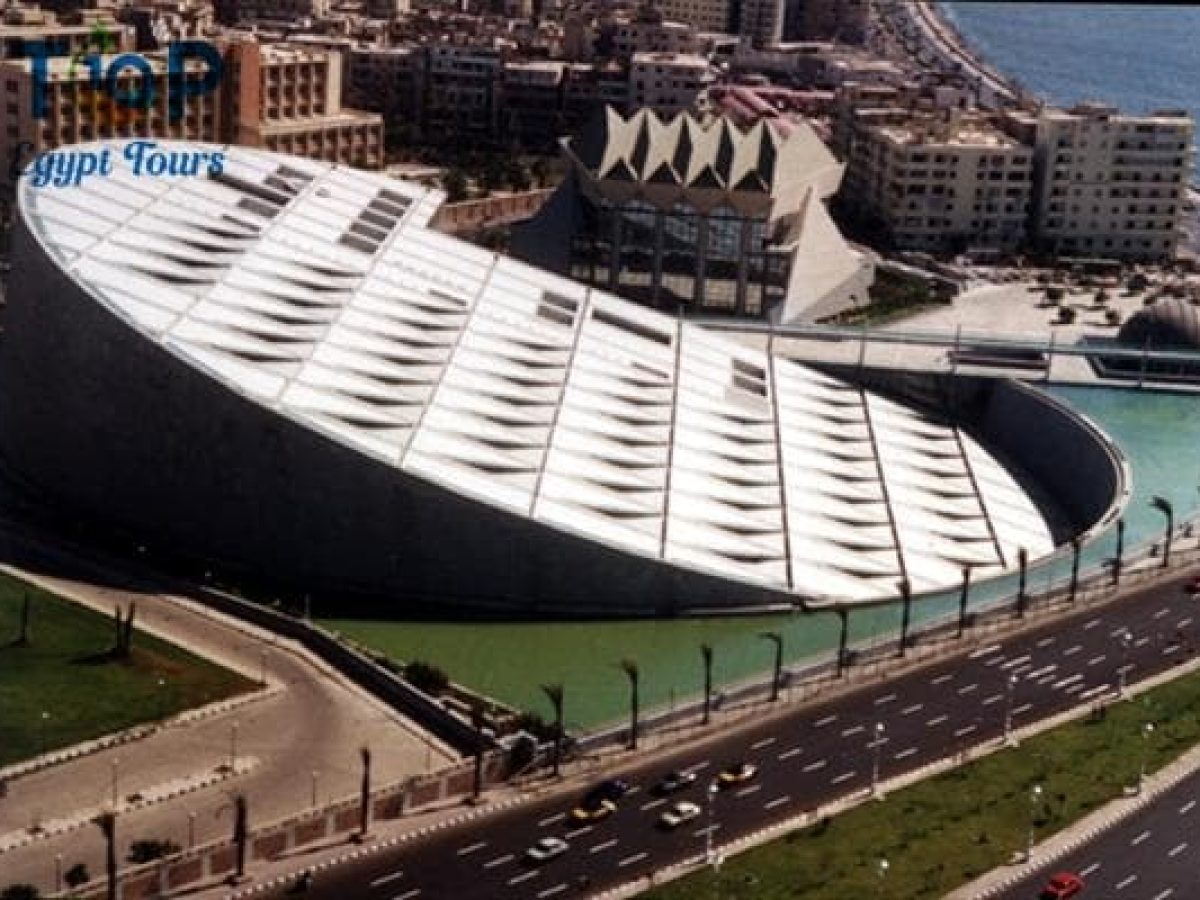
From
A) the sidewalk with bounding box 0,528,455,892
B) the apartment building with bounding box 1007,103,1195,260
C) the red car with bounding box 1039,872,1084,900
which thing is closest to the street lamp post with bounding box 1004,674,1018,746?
the red car with bounding box 1039,872,1084,900

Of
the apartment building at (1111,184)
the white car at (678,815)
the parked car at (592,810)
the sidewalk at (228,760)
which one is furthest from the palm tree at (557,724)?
the apartment building at (1111,184)

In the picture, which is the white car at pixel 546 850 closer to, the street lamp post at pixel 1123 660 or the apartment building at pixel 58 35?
the street lamp post at pixel 1123 660

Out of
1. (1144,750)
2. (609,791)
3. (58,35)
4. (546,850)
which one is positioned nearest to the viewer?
(546,850)

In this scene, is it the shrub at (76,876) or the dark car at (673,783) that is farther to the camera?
the dark car at (673,783)

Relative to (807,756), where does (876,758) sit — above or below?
above

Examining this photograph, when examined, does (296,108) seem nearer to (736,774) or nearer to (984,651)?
(984,651)

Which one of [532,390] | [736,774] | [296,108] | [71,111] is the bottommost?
[736,774]

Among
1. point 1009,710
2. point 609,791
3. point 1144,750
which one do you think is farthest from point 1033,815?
point 609,791
